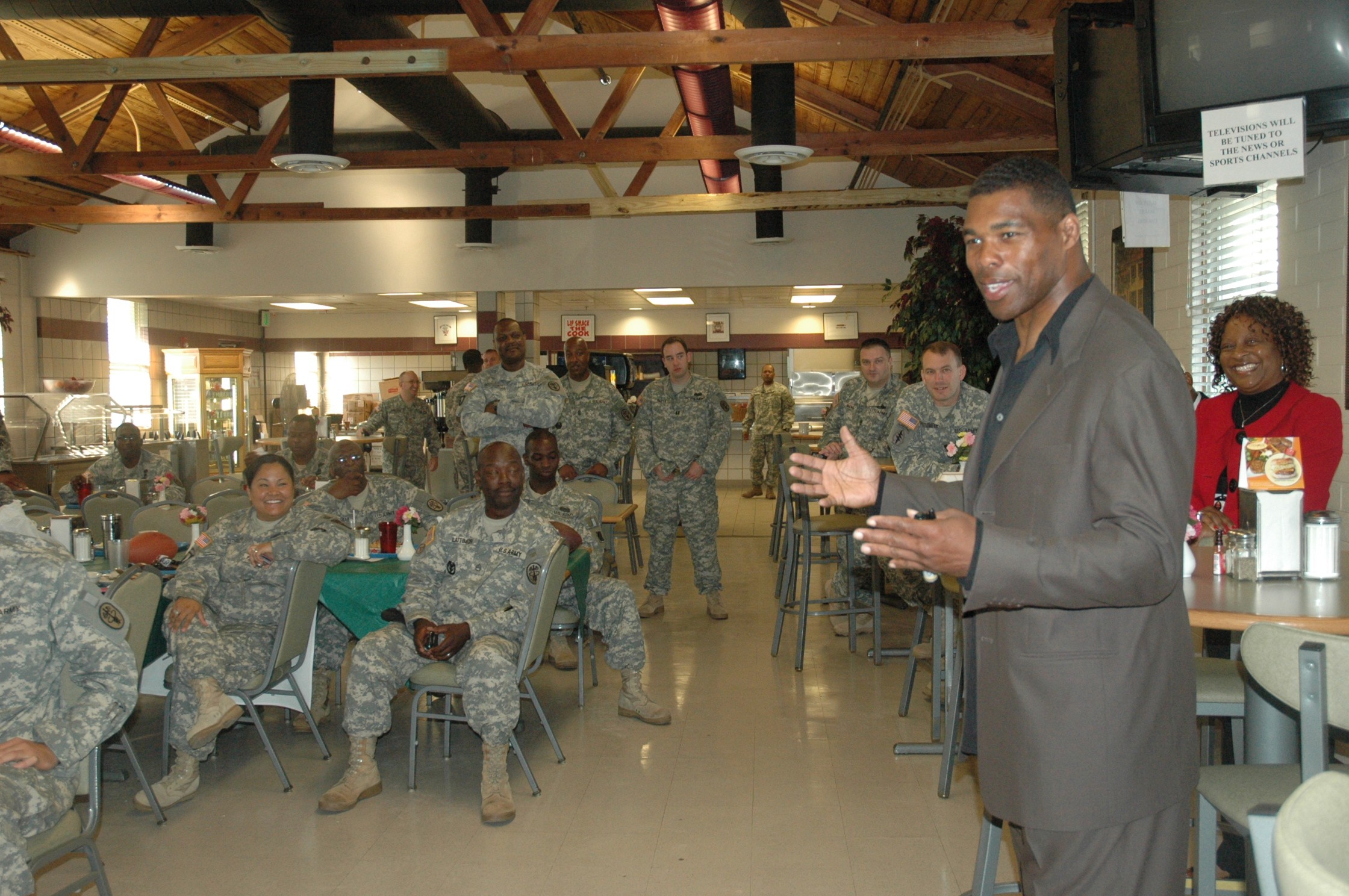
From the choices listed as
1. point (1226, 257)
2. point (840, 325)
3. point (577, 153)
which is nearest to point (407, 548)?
point (1226, 257)

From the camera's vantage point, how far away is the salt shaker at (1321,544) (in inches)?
108

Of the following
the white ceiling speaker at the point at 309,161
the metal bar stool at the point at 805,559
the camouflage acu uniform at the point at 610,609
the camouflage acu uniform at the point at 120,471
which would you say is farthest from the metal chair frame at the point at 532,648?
the white ceiling speaker at the point at 309,161

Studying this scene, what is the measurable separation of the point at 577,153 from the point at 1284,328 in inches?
243

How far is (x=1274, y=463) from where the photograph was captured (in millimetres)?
2770

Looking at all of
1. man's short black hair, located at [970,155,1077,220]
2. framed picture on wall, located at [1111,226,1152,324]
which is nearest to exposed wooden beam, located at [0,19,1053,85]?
framed picture on wall, located at [1111,226,1152,324]

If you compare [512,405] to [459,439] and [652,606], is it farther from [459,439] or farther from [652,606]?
[459,439]

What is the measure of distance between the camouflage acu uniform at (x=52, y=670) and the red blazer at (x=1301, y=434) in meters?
3.14

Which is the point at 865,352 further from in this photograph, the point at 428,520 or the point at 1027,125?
the point at 428,520

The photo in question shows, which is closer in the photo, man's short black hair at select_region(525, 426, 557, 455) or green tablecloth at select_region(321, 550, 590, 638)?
green tablecloth at select_region(321, 550, 590, 638)

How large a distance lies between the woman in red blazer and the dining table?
0.43 m

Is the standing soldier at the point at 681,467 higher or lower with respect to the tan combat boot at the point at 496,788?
higher

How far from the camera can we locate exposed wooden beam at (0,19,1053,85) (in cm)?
558

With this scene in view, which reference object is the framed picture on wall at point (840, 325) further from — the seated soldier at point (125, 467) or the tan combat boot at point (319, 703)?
the tan combat boot at point (319, 703)

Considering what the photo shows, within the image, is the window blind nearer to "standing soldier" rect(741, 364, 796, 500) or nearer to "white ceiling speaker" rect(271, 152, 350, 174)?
"white ceiling speaker" rect(271, 152, 350, 174)
